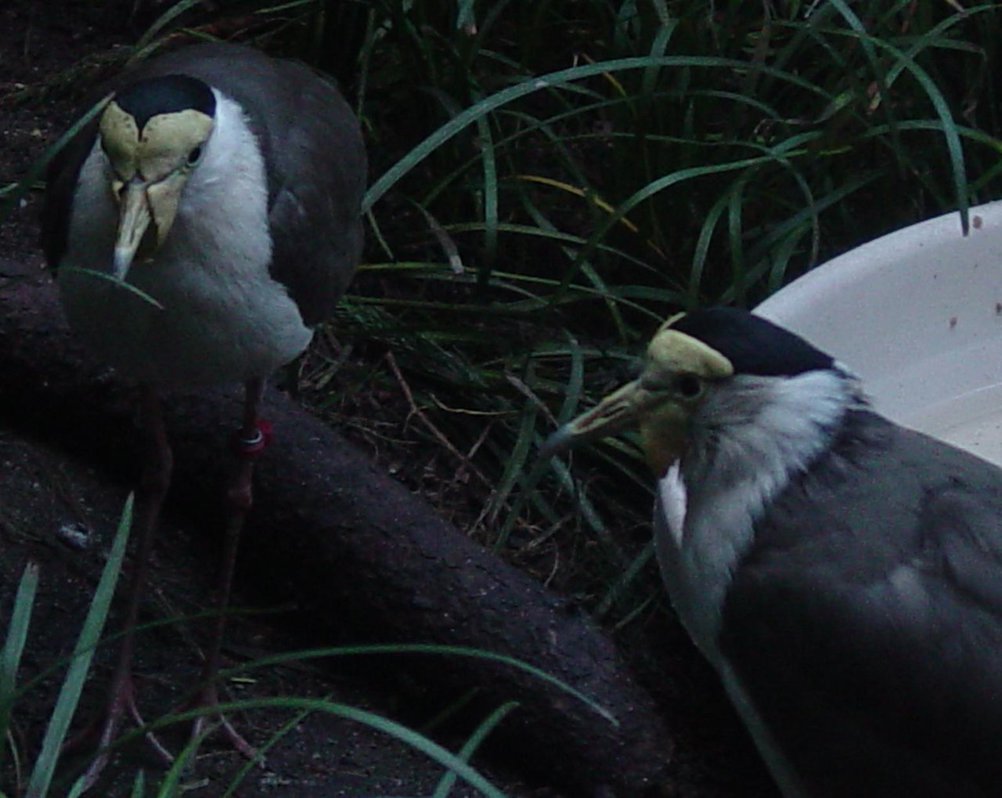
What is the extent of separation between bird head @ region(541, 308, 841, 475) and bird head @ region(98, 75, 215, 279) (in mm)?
691

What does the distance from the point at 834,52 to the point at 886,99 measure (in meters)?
0.29

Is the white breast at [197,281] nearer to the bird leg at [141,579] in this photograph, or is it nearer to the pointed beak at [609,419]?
the bird leg at [141,579]

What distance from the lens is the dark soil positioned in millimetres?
3129

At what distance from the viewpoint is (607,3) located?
4074 millimetres

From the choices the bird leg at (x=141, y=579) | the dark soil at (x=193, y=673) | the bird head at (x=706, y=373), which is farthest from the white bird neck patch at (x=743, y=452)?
the bird leg at (x=141, y=579)

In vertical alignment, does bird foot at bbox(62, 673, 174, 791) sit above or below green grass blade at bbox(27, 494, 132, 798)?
below

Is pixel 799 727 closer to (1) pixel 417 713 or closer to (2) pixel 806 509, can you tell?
(2) pixel 806 509

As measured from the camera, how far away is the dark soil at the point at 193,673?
10.3 ft

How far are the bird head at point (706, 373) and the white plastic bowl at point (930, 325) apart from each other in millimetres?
895

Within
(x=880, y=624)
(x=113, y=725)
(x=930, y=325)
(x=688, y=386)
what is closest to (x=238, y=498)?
(x=113, y=725)

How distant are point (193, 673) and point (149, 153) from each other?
1023mm

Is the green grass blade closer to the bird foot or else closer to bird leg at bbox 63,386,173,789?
bird leg at bbox 63,386,173,789

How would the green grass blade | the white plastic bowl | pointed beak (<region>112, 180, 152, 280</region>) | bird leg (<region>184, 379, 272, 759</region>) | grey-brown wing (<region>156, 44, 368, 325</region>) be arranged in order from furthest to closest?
the white plastic bowl
bird leg (<region>184, 379, 272, 759</region>)
grey-brown wing (<region>156, 44, 368, 325</region>)
pointed beak (<region>112, 180, 152, 280</region>)
the green grass blade

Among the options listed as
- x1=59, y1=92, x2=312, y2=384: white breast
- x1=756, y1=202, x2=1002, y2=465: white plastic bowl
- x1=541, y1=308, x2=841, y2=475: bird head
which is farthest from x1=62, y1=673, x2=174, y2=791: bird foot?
x1=756, y1=202, x2=1002, y2=465: white plastic bowl
